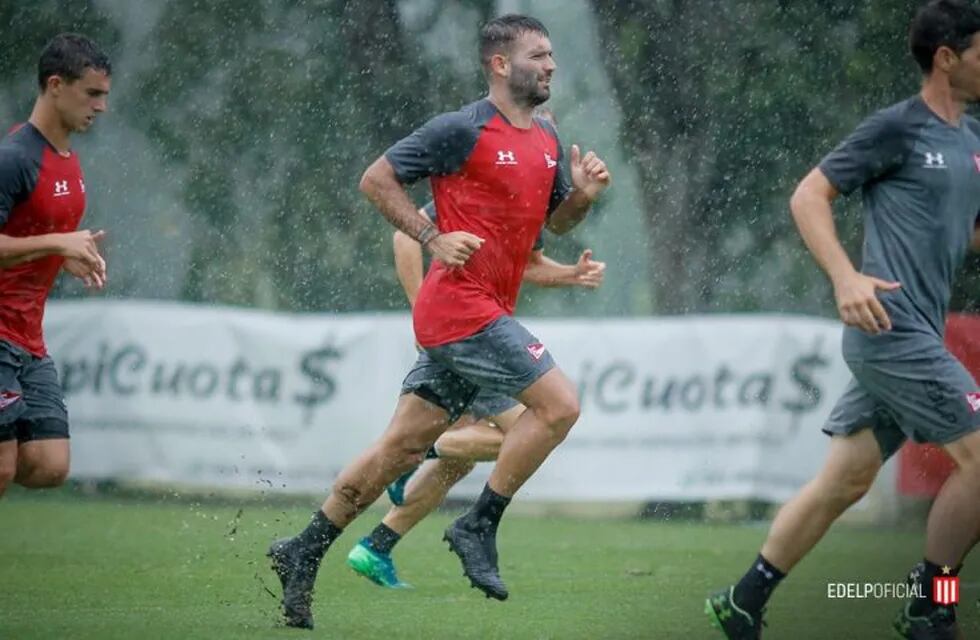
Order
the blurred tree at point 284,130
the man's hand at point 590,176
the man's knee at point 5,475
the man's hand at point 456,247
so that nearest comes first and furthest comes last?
the man's hand at point 456,247 → the man's hand at point 590,176 → the man's knee at point 5,475 → the blurred tree at point 284,130

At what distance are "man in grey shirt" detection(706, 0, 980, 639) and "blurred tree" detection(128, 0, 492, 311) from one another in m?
9.37

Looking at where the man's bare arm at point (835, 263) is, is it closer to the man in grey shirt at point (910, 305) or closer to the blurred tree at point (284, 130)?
the man in grey shirt at point (910, 305)

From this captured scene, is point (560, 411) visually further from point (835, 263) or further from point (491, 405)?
point (491, 405)

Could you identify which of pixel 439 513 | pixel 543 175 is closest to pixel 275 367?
pixel 439 513

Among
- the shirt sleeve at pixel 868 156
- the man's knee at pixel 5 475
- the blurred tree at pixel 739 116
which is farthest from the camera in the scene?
the blurred tree at pixel 739 116

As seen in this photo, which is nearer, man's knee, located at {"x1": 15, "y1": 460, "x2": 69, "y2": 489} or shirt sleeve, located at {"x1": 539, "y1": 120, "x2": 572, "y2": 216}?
shirt sleeve, located at {"x1": 539, "y1": 120, "x2": 572, "y2": 216}

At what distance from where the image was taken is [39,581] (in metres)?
9.12

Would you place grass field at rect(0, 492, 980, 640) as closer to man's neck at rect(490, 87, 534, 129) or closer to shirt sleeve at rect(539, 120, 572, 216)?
shirt sleeve at rect(539, 120, 572, 216)

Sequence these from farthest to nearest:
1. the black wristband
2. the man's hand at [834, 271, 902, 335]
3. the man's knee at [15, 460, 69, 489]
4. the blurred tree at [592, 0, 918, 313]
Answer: the blurred tree at [592, 0, 918, 313] → the man's knee at [15, 460, 69, 489] → the black wristband → the man's hand at [834, 271, 902, 335]

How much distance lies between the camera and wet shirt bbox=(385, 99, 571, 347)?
7.44 m

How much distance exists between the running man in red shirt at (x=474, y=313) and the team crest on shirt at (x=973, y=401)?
153 cm

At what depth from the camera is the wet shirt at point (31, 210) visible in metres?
7.70

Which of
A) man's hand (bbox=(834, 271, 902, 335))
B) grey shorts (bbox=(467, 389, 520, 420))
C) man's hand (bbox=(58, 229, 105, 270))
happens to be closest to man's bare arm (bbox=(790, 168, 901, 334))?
man's hand (bbox=(834, 271, 902, 335))

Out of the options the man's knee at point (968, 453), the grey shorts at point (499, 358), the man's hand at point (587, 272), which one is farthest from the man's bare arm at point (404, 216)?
the man's knee at point (968, 453)
